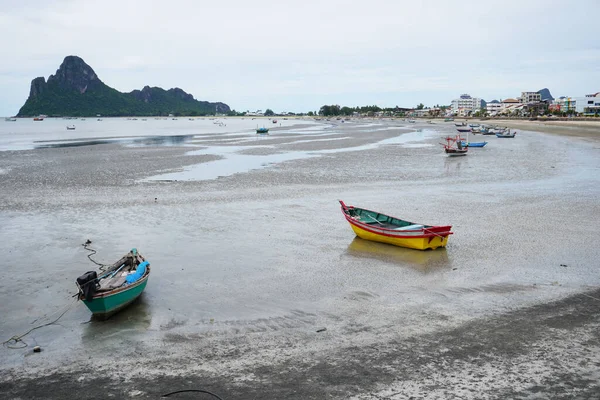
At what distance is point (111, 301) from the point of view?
1153 centimetres

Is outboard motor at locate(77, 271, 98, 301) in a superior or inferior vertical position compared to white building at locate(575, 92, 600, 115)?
inferior

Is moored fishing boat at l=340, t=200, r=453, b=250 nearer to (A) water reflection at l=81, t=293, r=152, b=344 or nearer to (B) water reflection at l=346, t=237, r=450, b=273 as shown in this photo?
(B) water reflection at l=346, t=237, r=450, b=273

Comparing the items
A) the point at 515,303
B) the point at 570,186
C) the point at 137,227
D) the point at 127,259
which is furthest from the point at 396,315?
the point at 570,186

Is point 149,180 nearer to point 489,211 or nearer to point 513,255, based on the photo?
point 489,211

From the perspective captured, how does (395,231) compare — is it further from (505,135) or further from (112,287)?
(505,135)

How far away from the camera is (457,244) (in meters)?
17.4

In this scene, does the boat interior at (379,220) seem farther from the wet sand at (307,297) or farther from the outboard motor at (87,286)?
the outboard motor at (87,286)

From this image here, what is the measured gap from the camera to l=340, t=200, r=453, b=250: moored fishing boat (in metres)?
16.3

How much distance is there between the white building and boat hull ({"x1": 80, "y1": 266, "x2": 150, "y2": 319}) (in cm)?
16212

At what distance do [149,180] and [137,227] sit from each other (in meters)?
13.6

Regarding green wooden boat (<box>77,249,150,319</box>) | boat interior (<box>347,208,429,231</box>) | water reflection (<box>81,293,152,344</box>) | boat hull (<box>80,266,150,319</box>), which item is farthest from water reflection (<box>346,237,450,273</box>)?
boat hull (<box>80,266,150,319</box>)

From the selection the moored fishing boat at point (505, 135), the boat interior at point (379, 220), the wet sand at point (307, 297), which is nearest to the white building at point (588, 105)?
the moored fishing boat at point (505, 135)

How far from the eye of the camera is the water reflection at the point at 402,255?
15.4 meters

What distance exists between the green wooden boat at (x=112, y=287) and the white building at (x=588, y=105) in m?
161
